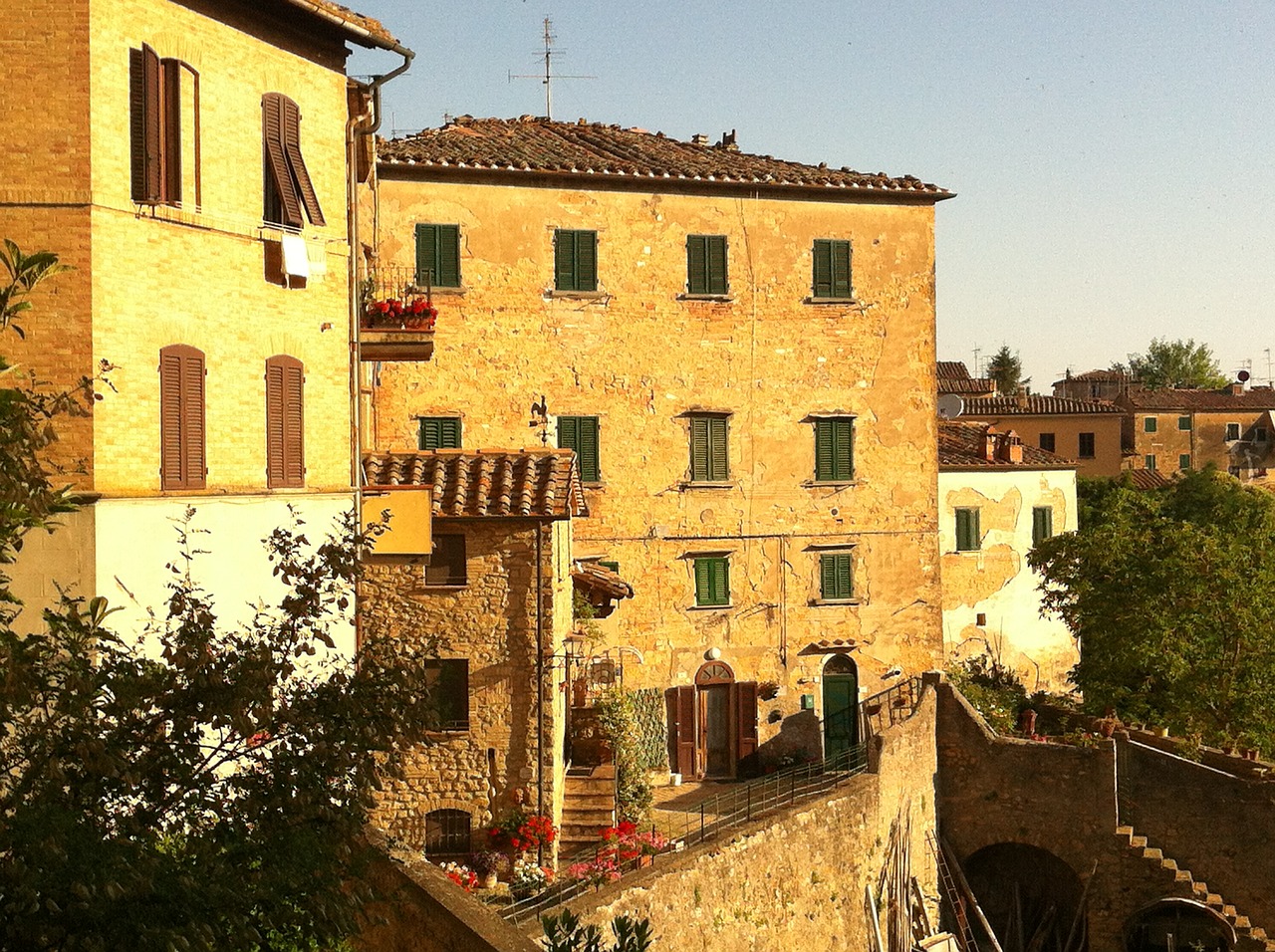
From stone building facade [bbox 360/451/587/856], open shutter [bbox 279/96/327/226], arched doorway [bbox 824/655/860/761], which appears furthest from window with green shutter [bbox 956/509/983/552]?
open shutter [bbox 279/96/327/226]

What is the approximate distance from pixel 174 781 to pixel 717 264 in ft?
68.0

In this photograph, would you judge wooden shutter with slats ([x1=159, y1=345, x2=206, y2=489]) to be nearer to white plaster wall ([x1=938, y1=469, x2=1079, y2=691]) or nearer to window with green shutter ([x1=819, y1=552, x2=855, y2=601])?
window with green shutter ([x1=819, y1=552, x2=855, y2=601])

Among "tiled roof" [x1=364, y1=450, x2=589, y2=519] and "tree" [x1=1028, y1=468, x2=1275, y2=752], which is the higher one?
"tiled roof" [x1=364, y1=450, x2=589, y2=519]

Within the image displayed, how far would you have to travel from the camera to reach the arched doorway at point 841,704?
92.9ft

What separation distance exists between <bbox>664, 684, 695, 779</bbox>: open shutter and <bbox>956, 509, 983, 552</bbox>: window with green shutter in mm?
11518

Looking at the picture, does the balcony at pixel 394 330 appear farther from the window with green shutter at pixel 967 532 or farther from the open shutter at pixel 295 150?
the window with green shutter at pixel 967 532

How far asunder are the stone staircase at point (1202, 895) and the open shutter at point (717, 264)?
11.6 m

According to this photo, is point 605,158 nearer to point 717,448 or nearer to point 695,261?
point 695,261

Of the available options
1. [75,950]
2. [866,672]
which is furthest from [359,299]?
[866,672]

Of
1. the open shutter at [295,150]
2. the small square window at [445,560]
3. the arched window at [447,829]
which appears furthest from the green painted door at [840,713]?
the open shutter at [295,150]

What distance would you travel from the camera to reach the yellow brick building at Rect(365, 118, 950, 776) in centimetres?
2628

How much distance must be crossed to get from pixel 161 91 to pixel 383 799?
28.7 feet

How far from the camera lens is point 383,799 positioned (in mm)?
18375

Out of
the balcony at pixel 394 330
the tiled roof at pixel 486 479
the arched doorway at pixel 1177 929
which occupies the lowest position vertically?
the arched doorway at pixel 1177 929
